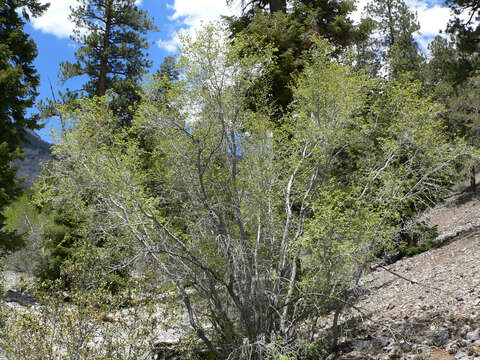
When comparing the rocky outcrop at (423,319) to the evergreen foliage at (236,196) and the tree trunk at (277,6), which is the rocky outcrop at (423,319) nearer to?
the evergreen foliage at (236,196)

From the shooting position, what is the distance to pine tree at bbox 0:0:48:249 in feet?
39.5

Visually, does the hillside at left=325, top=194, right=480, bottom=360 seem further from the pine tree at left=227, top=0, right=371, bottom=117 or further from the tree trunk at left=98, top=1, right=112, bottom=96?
the tree trunk at left=98, top=1, right=112, bottom=96

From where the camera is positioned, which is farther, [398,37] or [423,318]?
[398,37]

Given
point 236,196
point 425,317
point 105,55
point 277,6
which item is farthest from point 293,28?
point 105,55

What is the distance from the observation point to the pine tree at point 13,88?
12039 mm

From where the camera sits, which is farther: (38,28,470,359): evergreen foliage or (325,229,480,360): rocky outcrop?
(38,28,470,359): evergreen foliage

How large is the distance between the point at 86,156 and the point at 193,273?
95.5 inches

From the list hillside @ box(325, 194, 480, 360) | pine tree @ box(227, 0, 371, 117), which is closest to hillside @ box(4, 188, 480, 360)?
hillside @ box(325, 194, 480, 360)

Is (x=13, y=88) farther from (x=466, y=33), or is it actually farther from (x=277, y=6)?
(x=466, y=33)

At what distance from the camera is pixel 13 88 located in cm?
1319

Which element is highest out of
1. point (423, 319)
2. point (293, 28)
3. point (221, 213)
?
point (293, 28)

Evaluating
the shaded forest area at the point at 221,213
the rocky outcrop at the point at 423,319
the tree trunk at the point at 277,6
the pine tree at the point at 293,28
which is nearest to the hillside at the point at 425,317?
the rocky outcrop at the point at 423,319

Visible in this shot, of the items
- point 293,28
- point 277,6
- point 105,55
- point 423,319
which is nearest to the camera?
point 423,319

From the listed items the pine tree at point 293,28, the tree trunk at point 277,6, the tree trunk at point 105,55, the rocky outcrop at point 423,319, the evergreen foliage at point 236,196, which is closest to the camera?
the rocky outcrop at point 423,319
